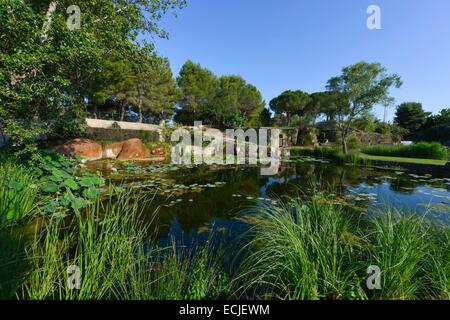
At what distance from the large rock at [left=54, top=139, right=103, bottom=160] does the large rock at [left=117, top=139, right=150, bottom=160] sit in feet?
4.47

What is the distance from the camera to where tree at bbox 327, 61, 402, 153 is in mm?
17422

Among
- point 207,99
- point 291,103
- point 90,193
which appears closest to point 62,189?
point 90,193

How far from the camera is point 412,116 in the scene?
35094 mm

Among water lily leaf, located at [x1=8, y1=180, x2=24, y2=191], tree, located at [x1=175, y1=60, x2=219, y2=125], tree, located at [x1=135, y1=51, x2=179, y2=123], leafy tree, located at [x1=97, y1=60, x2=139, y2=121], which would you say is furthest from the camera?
tree, located at [x1=175, y1=60, x2=219, y2=125]

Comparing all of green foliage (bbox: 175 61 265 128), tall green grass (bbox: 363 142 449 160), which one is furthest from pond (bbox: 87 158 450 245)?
green foliage (bbox: 175 61 265 128)

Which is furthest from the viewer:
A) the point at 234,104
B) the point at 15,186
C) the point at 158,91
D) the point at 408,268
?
the point at 234,104

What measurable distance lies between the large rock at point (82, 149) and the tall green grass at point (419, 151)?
23.0 meters

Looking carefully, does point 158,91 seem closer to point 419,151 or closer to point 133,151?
point 133,151

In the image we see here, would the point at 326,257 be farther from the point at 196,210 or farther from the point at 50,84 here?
the point at 50,84

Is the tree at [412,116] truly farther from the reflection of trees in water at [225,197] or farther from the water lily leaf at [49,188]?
the water lily leaf at [49,188]

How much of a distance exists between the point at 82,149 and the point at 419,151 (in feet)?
79.1

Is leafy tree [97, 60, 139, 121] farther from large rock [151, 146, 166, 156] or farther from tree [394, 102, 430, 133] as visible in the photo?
tree [394, 102, 430, 133]

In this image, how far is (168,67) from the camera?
2858 centimetres
